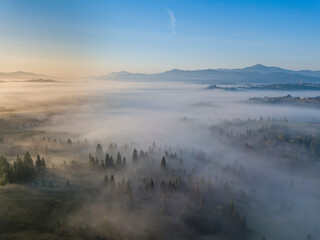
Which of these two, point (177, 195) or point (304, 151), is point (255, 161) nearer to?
point (304, 151)

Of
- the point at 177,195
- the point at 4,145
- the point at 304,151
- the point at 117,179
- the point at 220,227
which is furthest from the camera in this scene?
the point at 304,151

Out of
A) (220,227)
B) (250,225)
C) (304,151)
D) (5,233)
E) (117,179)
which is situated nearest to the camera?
(5,233)

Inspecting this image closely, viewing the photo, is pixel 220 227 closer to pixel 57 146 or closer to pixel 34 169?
pixel 34 169

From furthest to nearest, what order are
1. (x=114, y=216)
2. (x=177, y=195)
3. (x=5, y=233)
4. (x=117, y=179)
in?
1. (x=117, y=179)
2. (x=177, y=195)
3. (x=114, y=216)
4. (x=5, y=233)

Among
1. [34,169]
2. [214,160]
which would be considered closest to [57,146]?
[34,169]

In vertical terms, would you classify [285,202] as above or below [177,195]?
below

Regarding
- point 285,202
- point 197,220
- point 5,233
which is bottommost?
point 285,202

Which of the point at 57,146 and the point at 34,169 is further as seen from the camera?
the point at 57,146

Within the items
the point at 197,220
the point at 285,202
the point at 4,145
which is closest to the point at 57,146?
the point at 4,145

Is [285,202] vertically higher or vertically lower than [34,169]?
lower
